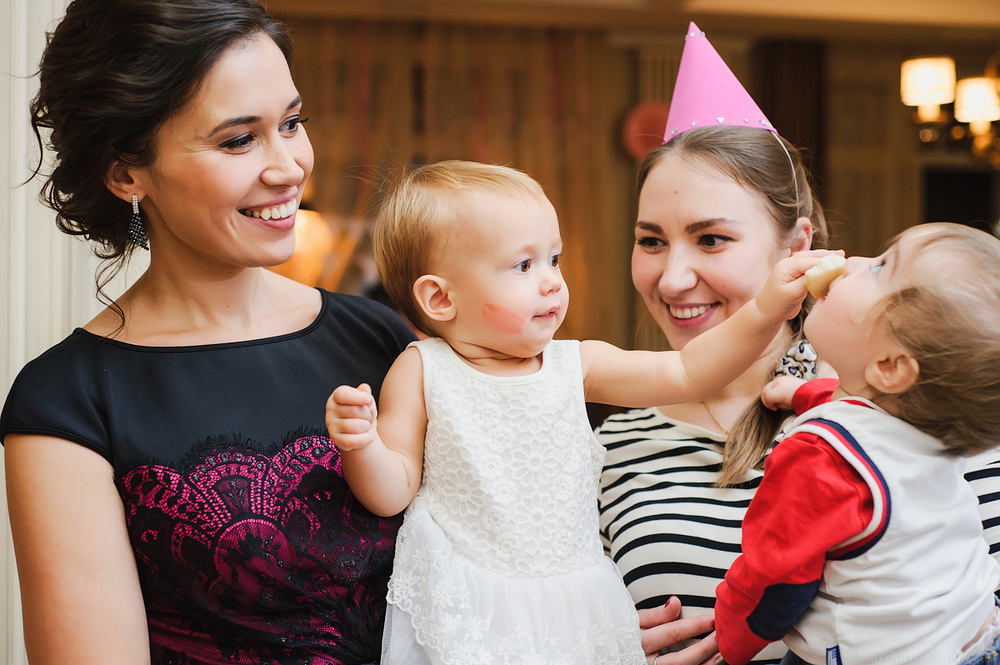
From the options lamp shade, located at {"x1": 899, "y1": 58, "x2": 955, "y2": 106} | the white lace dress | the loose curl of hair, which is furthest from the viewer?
lamp shade, located at {"x1": 899, "y1": 58, "x2": 955, "y2": 106}

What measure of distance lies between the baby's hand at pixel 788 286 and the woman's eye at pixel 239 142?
84 centimetres

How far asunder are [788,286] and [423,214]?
23.1 inches

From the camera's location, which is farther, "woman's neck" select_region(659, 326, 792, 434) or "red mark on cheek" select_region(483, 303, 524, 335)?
"woman's neck" select_region(659, 326, 792, 434)

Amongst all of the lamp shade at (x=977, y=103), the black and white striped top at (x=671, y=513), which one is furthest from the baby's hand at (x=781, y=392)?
the lamp shade at (x=977, y=103)

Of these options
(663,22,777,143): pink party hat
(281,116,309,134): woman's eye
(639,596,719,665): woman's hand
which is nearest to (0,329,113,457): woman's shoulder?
(281,116,309,134): woman's eye

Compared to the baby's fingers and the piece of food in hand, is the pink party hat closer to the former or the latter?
the piece of food in hand

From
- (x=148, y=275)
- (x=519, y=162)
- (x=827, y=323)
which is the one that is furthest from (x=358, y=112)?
(x=827, y=323)

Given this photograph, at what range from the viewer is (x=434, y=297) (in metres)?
1.44

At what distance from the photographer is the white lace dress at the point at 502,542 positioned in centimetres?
→ 131

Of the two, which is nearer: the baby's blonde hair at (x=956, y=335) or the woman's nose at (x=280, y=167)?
the baby's blonde hair at (x=956, y=335)

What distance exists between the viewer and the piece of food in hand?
50.5 inches

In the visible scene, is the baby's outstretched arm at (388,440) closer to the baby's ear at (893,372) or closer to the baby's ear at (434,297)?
the baby's ear at (434,297)

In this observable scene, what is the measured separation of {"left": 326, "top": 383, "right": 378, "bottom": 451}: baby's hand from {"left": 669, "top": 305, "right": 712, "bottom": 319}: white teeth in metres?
0.80

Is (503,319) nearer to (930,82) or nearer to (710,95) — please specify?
(710,95)
